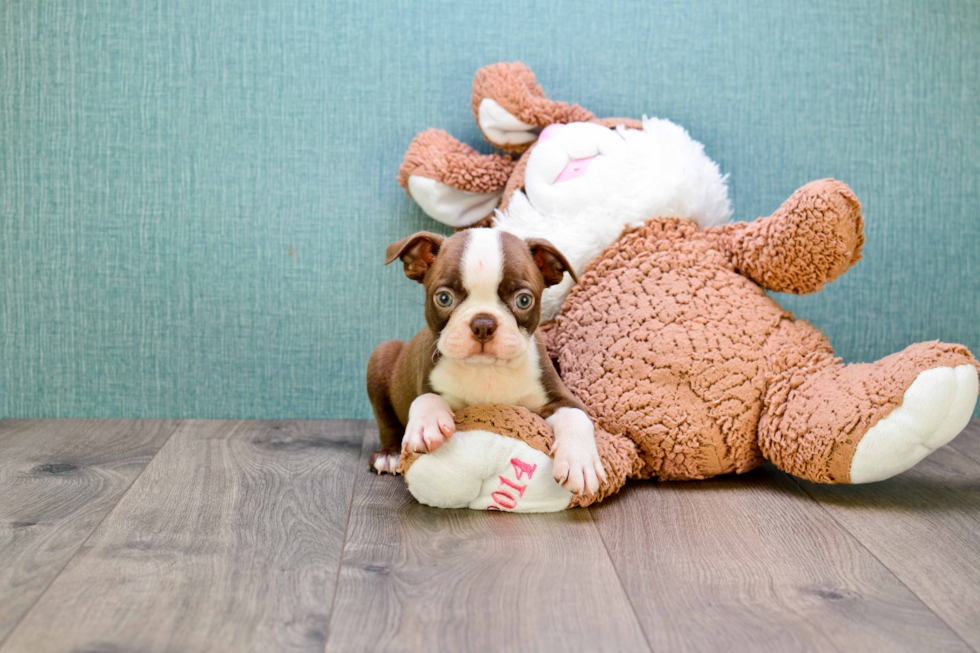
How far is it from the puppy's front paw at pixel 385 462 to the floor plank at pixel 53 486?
53cm

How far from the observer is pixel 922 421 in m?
1.52

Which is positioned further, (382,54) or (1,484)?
(382,54)

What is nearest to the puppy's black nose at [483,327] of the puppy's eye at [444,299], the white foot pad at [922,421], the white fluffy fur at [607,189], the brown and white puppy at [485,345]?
the brown and white puppy at [485,345]

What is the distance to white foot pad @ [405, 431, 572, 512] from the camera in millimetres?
1521

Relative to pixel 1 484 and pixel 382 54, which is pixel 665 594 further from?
pixel 382 54

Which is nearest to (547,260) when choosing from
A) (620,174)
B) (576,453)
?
(620,174)

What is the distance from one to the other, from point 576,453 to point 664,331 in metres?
0.41

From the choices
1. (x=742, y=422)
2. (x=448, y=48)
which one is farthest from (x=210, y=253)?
(x=742, y=422)

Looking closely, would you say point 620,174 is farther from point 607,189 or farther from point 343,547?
point 343,547

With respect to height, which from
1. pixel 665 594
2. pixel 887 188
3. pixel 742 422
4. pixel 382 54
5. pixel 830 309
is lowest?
pixel 665 594

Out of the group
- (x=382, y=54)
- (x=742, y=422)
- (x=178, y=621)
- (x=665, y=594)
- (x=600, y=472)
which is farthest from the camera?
(x=382, y=54)

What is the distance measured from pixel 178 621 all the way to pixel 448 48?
1.62 meters

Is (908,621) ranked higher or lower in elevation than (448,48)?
lower

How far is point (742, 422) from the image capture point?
171cm
